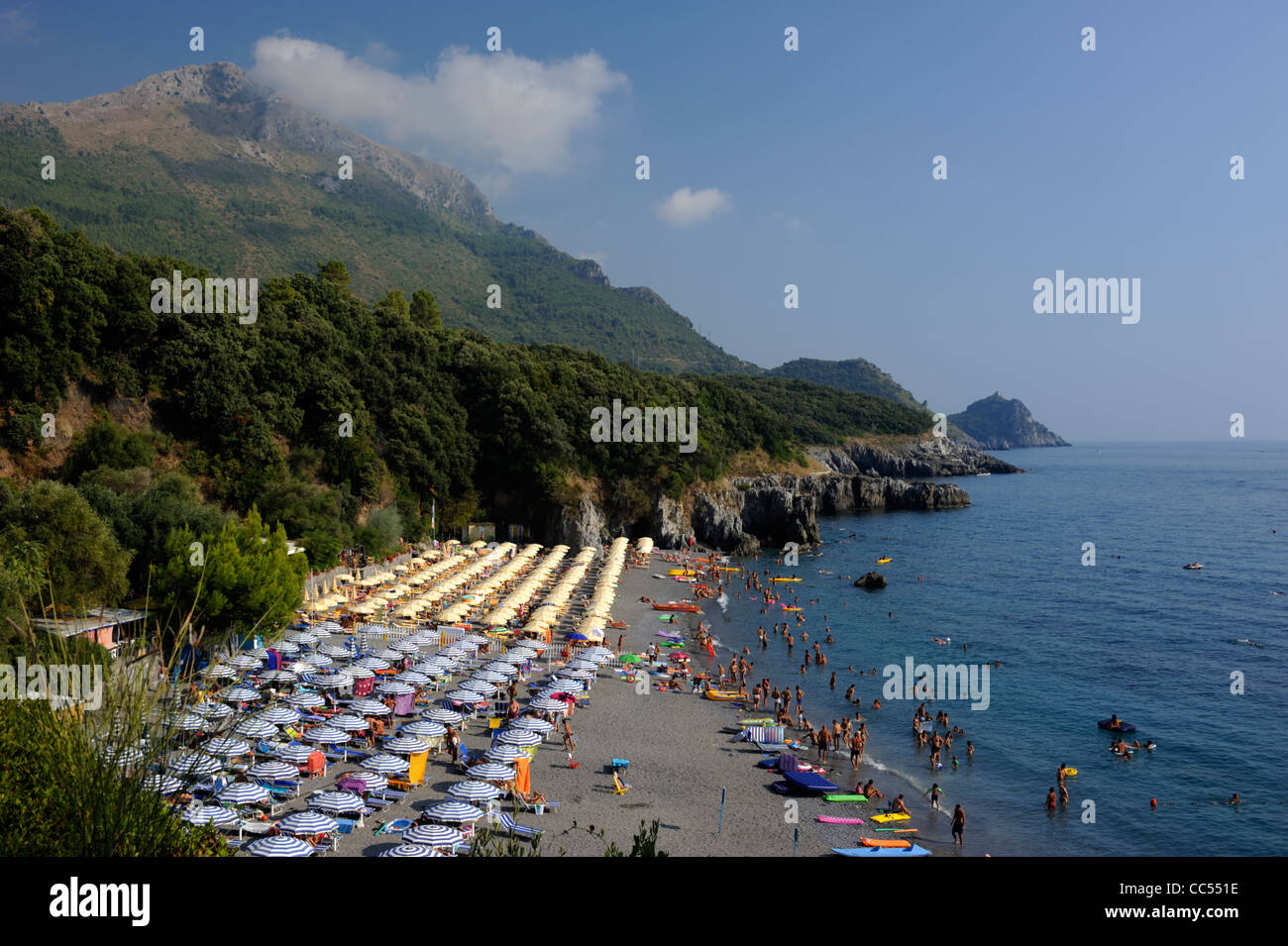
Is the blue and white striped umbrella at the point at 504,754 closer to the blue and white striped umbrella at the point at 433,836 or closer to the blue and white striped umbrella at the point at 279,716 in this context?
the blue and white striped umbrella at the point at 433,836

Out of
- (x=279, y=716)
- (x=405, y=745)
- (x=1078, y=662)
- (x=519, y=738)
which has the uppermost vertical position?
(x=279, y=716)

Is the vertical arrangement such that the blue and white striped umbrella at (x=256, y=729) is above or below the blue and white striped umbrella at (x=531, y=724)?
above

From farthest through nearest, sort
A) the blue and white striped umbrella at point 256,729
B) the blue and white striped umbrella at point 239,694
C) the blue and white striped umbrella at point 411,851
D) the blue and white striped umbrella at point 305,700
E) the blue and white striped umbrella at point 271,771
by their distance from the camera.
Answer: the blue and white striped umbrella at point 305,700
the blue and white striped umbrella at point 239,694
the blue and white striped umbrella at point 256,729
the blue and white striped umbrella at point 271,771
the blue and white striped umbrella at point 411,851

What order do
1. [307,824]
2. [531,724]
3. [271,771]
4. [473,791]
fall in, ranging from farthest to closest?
[531,724]
[271,771]
[473,791]
[307,824]

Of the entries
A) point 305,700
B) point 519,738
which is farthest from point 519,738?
point 305,700

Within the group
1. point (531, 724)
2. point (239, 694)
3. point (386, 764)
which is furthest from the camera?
point (531, 724)

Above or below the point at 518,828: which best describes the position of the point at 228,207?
above

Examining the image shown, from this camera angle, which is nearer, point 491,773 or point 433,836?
point 433,836

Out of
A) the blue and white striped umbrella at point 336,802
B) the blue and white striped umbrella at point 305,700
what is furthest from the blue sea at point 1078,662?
the blue and white striped umbrella at point 305,700

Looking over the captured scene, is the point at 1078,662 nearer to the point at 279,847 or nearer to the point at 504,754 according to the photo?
the point at 504,754
